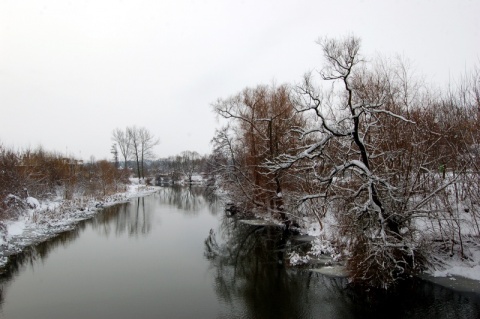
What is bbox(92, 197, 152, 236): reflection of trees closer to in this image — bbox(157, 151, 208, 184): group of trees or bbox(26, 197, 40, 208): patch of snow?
bbox(26, 197, 40, 208): patch of snow

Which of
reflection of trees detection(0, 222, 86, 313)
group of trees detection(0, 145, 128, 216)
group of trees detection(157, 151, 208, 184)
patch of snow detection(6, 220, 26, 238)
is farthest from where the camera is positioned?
group of trees detection(157, 151, 208, 184)

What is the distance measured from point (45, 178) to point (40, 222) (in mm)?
9918

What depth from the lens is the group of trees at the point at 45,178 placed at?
823 inches

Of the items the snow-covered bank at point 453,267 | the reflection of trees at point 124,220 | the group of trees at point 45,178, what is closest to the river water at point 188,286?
the snow-covered bank at point 453,267

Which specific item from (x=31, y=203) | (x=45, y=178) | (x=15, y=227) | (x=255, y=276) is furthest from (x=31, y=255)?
(x=45, y=178)

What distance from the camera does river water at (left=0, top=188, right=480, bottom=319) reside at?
346 inches

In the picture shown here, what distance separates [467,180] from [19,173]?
25507 millimetres

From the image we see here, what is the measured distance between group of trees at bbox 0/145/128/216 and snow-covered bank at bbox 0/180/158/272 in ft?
Result: 3.30

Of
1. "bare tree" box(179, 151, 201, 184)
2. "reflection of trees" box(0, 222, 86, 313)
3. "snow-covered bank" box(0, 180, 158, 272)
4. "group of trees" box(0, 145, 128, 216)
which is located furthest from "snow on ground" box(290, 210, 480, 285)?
"bare tree" box(179, 151, 201, 184)

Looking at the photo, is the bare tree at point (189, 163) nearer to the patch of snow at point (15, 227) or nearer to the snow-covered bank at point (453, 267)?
the patch of snow at point (15, 227)

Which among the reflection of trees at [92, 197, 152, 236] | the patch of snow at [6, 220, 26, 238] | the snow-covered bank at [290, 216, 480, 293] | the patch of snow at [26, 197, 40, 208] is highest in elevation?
the patch of snow at [26, 197, 40, 208]

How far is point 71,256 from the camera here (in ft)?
47.0

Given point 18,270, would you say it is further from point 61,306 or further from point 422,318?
→ point 422,318

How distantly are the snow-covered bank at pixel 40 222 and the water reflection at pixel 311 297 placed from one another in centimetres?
907
